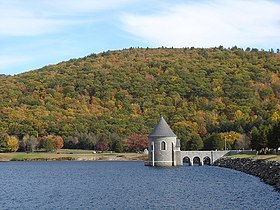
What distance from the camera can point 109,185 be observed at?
5881 cm

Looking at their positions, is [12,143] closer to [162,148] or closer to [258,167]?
[162,148]

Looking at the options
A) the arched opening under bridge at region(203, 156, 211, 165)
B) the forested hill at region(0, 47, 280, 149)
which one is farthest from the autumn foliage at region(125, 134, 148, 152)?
the arched opening under bridge at region(203, 156, 211, 165)

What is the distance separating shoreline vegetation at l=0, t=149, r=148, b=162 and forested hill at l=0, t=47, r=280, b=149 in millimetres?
7170

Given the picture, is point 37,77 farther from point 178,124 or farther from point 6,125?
point 178,124

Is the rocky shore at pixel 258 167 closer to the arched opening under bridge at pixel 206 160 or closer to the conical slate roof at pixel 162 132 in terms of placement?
the arched opening under bridge at pixel 206 160

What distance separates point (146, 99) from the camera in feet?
517

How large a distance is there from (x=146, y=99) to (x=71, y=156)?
127 ft

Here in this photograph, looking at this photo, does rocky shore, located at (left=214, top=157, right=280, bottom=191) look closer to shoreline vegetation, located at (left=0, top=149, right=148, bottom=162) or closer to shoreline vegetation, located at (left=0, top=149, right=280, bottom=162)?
shoreline vegetation, located at (left=0, top=149, right=148, bottom=162)

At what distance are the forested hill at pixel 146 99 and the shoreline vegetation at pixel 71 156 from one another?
7.17 metres

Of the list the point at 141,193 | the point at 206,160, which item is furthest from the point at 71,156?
the point at 141,193

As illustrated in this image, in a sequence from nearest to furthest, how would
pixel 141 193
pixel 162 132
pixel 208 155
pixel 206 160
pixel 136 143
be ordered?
1. pixel 141 193
2. pixel 162 132
3. pixel 208 155
4. pixel 206 160
5. pixel 136 143

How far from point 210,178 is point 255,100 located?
83372mm

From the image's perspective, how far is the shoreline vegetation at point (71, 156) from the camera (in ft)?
396

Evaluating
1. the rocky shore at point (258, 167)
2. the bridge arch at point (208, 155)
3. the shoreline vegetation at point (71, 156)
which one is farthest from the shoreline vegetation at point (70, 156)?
the rocky shore at point (258, 167)
